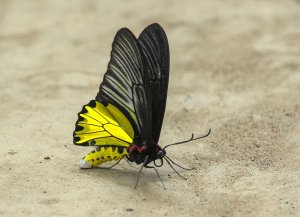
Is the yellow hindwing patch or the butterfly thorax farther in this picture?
the yellow hindwing patch

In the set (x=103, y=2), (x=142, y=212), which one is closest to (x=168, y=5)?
(x=103, y=2)

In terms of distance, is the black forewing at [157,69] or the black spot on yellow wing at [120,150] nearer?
the black forewing at [157,69]

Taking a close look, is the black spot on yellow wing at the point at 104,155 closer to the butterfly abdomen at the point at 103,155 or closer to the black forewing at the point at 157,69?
the butterfly abdomen at the point at 103,155

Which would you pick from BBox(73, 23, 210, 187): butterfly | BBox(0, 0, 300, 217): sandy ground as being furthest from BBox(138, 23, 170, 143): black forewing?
BBox(0, 0, 300, 217): sandy ground

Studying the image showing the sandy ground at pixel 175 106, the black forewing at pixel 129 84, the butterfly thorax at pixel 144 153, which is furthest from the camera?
the butterfly thorax at pixel 144 153

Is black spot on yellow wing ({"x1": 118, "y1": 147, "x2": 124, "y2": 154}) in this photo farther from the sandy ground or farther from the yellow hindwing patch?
the sandy ground

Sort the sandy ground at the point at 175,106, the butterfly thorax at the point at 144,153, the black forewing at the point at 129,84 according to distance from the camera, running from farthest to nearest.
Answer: the butterfly thorax at the point at 144,153
the black forewing at the point at 129,84
the sandy ground at the point at 175,106

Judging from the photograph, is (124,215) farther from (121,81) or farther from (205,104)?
(205,104)

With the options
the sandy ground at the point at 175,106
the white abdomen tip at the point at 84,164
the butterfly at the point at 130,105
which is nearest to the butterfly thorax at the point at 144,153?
the butterfly at the point at 130,105
